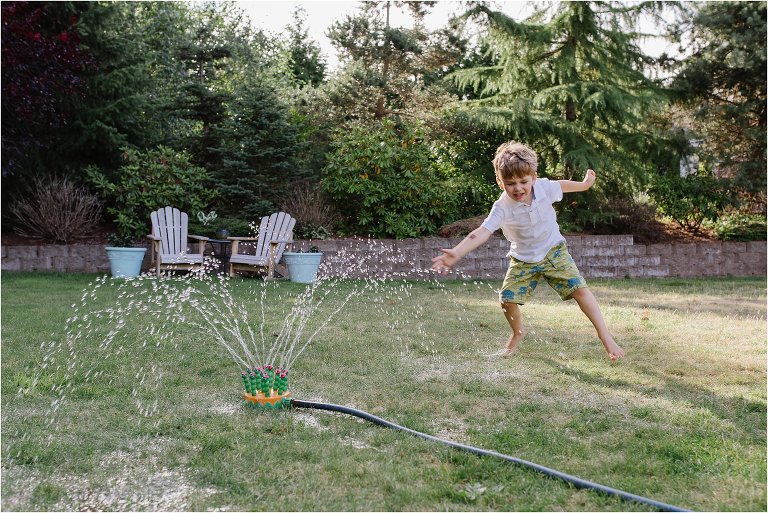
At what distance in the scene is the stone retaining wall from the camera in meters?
9.02

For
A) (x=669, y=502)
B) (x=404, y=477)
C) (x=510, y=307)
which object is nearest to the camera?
(x=669, y=502)

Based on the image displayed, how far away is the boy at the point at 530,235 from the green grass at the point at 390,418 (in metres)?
0.31

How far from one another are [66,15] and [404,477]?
10241 millimetres

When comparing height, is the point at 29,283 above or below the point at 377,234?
below

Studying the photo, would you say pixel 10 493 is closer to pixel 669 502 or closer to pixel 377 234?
pixel 669 502

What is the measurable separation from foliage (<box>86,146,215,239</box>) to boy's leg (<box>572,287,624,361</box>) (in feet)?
23.2

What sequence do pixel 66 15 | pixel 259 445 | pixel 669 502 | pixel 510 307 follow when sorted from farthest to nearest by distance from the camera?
pixel 66 15
pixel 510 307
pixel 259 445
pixel 669 502

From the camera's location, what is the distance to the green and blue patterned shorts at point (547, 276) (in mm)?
3703

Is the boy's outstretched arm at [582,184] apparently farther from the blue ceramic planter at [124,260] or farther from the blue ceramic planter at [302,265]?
the blue ceramic planter at [124,260]

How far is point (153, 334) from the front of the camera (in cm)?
443

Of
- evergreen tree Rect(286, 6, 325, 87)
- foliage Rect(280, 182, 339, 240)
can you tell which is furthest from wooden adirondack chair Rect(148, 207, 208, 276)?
evergreen tree Rect(286, 6, 325, 87)

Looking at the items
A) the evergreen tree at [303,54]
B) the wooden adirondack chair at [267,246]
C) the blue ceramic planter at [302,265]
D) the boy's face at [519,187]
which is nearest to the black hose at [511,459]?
the boy's face at [519,187]

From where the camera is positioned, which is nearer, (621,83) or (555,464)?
(555,464)

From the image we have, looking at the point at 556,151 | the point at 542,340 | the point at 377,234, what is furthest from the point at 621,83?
the point at 542,340
